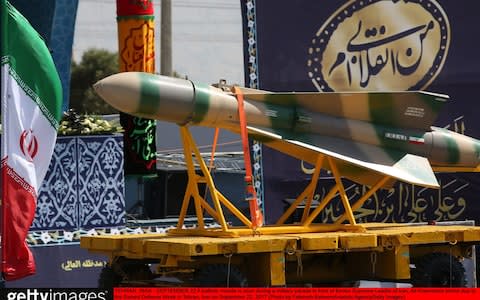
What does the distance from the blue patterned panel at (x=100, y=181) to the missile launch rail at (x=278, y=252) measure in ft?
4.02

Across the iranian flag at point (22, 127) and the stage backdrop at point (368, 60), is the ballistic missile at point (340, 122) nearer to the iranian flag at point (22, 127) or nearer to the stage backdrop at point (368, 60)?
the iranian flag at point (22, 127)

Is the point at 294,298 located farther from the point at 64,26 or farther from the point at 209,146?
the point at 209,146

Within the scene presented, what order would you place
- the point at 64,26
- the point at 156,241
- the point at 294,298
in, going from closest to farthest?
Answer: the point at 294,298 < the point at 156,241 < the point at 64,26

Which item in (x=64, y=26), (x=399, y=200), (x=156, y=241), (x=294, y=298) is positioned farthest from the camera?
(x=64, y=26)

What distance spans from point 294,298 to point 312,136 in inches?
134

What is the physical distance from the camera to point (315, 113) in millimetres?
12789

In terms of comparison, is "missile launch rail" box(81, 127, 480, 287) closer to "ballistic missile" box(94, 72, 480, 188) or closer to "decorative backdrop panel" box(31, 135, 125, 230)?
"ballistic missile" box(94, 72, 480, 188)

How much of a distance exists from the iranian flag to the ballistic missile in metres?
1.38

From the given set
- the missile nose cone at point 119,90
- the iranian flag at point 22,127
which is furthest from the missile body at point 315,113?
the iranian flag at point 22,127

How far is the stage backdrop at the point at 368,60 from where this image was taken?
1600cm

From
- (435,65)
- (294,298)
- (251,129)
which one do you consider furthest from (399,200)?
(294,298)

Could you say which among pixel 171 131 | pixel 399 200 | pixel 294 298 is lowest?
pixel 294 298

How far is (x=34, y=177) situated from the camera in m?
12.4

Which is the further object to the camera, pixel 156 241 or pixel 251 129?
pixel 251 129
